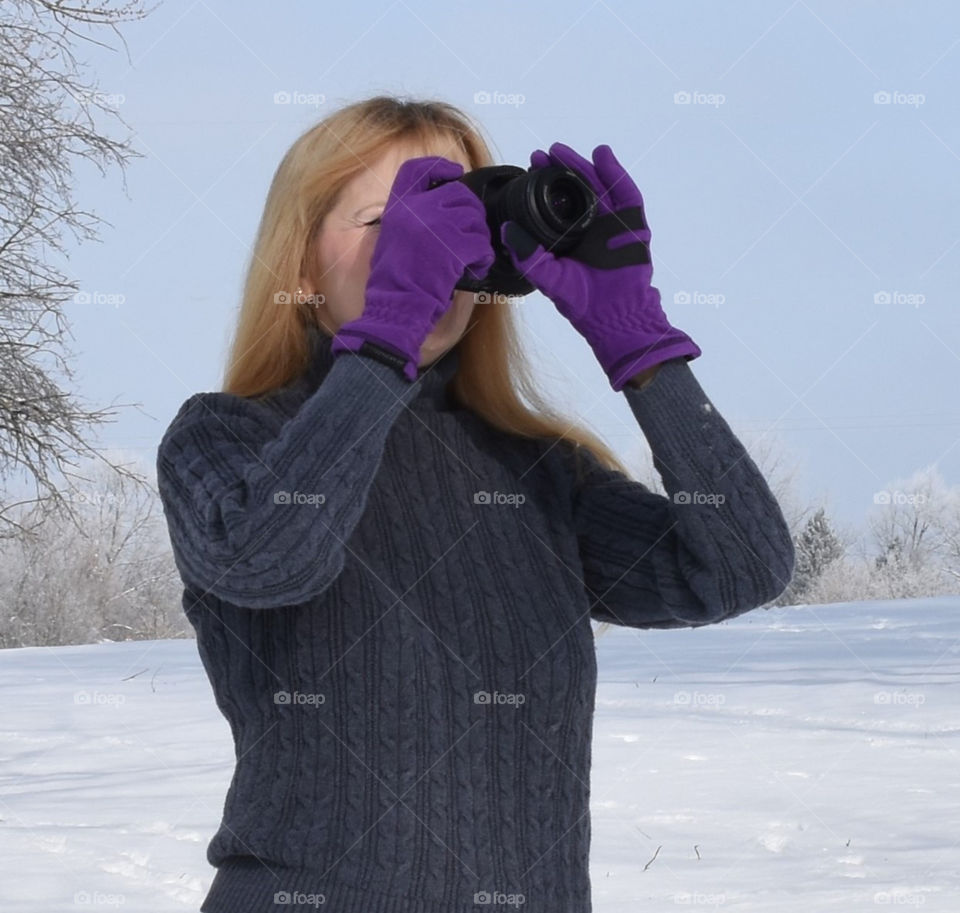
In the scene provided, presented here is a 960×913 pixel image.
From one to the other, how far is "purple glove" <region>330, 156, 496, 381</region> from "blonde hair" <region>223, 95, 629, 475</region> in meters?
0.11

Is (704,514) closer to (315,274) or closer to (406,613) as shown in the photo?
(406,613)

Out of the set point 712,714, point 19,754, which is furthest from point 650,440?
point 19,754

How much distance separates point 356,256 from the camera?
4.32 ft

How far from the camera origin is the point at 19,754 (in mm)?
4660

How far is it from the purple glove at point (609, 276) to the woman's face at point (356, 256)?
0.09 meters

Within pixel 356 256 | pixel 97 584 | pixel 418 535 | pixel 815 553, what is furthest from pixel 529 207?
pixel 97 584

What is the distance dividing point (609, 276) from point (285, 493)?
1.37ft

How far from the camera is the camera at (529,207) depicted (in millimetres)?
1277

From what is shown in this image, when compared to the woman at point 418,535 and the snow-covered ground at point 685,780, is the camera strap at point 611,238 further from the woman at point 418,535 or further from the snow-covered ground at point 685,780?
the snow-covered ground at point 685,780

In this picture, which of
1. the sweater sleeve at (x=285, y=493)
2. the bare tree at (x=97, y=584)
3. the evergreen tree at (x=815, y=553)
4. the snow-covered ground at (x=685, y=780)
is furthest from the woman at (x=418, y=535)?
the bare tree at (x=97, y=584)

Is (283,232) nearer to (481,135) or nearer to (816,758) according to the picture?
(481,135)

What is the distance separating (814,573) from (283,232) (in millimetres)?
11613

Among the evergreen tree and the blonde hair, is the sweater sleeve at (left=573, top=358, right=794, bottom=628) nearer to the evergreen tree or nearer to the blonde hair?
the blonde hair

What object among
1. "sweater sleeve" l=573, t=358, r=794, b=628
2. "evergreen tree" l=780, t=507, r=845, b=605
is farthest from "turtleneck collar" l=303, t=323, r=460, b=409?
"evergreen tree" l=780, t=507, r=845, b=605
